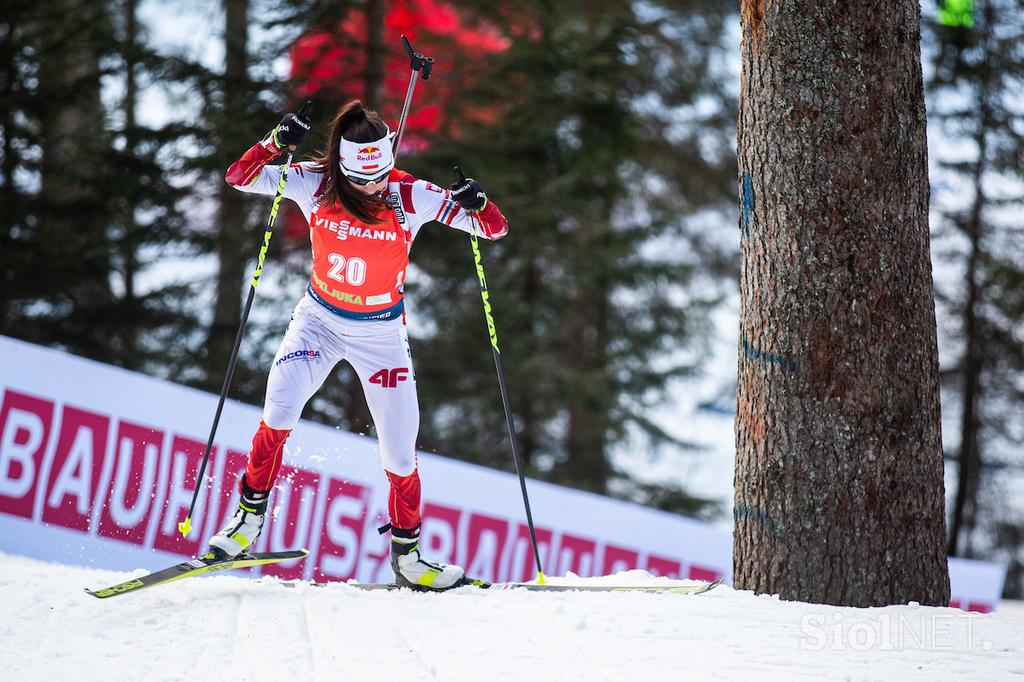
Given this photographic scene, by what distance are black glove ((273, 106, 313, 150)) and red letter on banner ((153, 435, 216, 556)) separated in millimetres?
3427

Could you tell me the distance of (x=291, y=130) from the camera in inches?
169

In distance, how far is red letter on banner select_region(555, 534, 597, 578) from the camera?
8.05m

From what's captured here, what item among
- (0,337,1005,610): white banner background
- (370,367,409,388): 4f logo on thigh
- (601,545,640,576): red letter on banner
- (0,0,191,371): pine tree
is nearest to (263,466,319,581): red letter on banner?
(0,337,1005,610): white banner background

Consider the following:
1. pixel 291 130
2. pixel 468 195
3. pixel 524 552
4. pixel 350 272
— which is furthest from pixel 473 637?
pixel 524 552

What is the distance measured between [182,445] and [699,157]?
407 inches

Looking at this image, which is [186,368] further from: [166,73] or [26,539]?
[26,539]

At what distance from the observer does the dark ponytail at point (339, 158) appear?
4324 mm

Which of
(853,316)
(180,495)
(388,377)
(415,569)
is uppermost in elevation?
(853,316)

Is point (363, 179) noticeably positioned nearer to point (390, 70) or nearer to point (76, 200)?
point (390, 70)

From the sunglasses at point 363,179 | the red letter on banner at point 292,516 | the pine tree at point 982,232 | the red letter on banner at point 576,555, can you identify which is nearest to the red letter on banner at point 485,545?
the red letter on banner at point 576,555

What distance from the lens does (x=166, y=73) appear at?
10602 mm

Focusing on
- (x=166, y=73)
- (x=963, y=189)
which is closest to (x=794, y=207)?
(x=166, y=73)

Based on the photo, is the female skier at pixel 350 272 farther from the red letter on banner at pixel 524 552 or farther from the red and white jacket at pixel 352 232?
the red letter on banner at pixel 524 552

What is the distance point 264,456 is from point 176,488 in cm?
294
